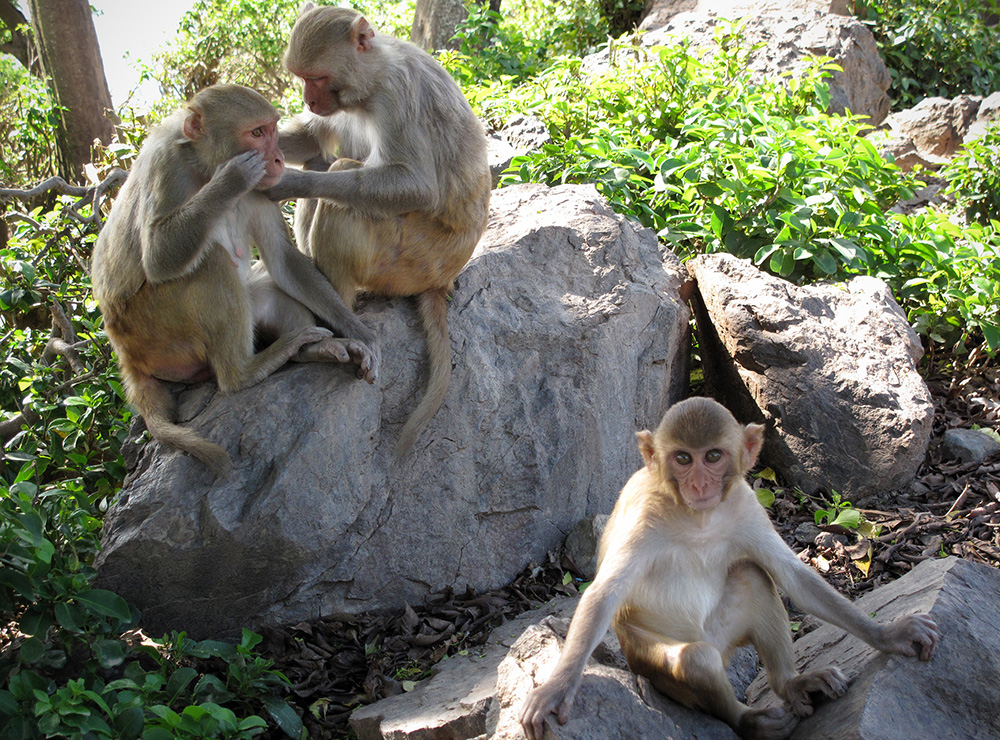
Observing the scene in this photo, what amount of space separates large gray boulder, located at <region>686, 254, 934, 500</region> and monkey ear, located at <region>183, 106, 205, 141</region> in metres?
3.02

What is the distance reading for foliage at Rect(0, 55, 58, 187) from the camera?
8.71m

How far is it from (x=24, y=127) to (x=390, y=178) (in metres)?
6.71

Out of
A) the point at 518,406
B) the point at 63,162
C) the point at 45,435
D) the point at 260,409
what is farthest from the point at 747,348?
the point at 63,162

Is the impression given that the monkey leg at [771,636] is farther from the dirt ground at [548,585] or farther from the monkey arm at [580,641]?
the dirt ground at [548,585]

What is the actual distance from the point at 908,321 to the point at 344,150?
3696 mm

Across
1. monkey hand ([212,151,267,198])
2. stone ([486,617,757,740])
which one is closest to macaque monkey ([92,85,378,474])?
monkey hand ([212,151,267,198])

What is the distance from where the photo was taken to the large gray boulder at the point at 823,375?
4.69m

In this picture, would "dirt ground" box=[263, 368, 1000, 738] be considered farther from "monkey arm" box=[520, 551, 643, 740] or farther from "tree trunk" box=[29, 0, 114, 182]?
"tree trunk" box=[29, 0, 114, 182]

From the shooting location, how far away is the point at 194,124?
3721mm

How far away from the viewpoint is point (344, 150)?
4.50m

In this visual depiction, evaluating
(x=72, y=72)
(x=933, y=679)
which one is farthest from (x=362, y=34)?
(x=72, y=72)

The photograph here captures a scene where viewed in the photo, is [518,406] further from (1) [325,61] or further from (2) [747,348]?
(1) [325,61]

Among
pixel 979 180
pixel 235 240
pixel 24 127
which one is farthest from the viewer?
pixel 24 127

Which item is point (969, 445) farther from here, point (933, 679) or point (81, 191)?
point (81, 191)
